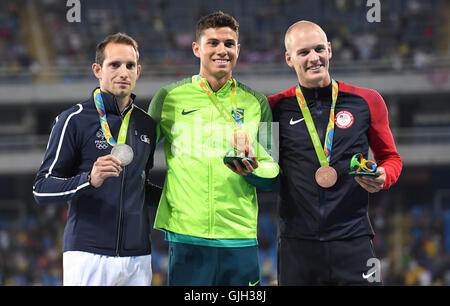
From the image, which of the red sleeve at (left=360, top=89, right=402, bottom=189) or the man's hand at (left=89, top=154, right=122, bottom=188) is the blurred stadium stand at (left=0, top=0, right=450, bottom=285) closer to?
the red sleeve at (left=360, top=89, right=402, bottom=189)

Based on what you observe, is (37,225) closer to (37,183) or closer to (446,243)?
(446,243)

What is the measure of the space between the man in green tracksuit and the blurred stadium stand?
1089 centimetres

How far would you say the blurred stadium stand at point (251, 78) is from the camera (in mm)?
15180

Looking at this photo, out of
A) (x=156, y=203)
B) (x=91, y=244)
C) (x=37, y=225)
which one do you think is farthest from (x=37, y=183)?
(x=37, y=225)

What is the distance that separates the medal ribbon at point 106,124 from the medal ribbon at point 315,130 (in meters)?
1.11

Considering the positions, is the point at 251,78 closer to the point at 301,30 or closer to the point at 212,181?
the point at 301,30

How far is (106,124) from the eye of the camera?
360 centimetres

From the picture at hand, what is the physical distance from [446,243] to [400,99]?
4510 millimetres

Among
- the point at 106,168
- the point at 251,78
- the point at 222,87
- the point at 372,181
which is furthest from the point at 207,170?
the point at 251,78

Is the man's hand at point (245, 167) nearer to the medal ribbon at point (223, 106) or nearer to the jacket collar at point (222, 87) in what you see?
the medal ribbon at point (223, 106)

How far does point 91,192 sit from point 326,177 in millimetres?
1414

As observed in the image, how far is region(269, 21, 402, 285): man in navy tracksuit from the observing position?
3.62m

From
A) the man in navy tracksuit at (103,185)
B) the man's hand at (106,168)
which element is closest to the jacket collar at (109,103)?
the man in navy tracksuit at (103,185)

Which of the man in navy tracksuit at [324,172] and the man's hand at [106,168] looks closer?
the man's hand at [106,168]
